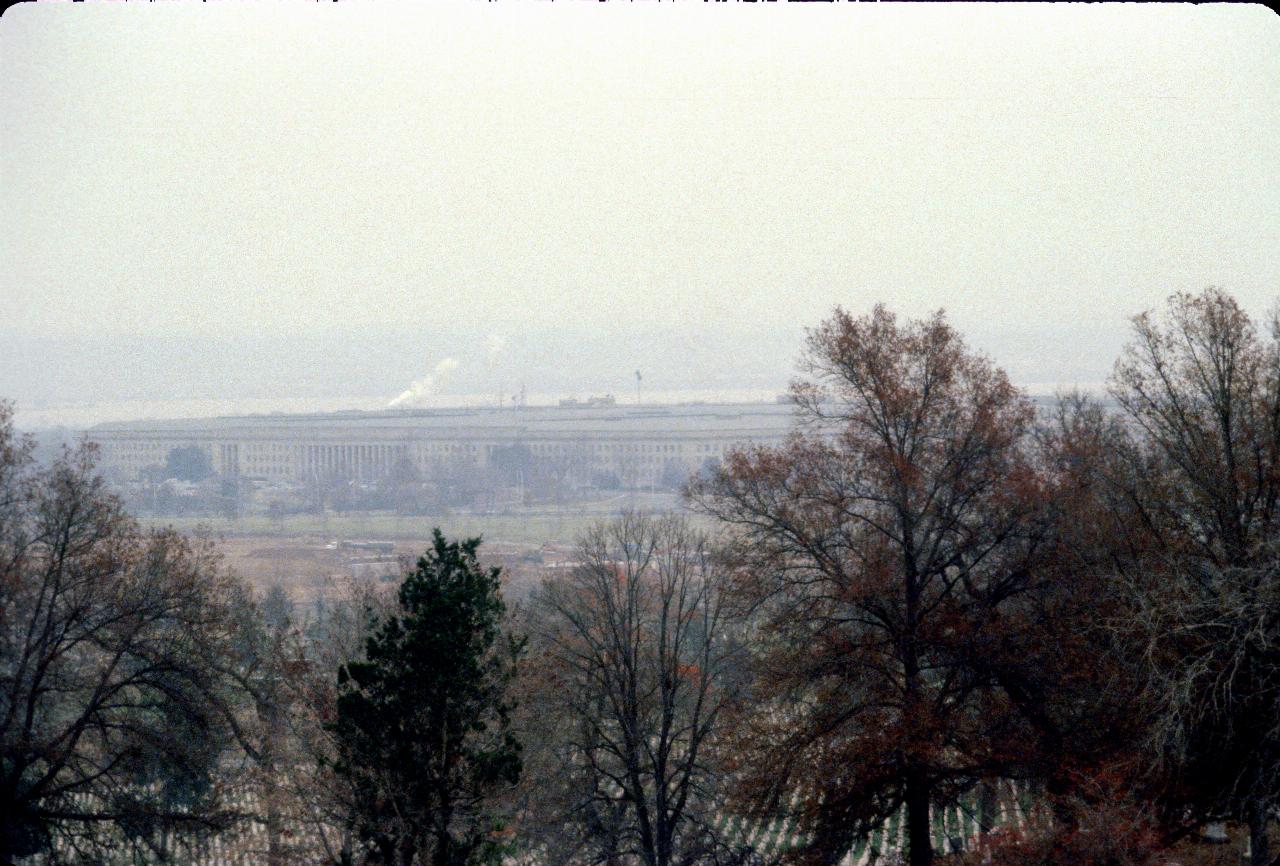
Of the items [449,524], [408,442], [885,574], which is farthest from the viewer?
[408,442]

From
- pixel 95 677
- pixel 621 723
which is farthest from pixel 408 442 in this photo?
pixel 95 677

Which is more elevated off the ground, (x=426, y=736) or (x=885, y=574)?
(x=885, y=574)

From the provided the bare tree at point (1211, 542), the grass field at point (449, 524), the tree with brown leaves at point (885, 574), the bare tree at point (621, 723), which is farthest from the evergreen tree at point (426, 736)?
the grass field at point (449, 524)

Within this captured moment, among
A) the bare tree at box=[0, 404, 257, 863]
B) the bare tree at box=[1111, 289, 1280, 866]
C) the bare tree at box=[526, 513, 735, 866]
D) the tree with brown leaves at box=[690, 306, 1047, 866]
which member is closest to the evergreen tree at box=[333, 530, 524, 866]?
the bare tree at box=[0, 404, 257, 863]

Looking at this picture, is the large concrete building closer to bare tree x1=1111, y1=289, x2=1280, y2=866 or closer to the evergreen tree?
bare tree x1=1111, y1=289, x2=1280, y2=866

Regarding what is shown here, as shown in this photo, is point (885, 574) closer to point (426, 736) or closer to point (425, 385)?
point (426, 736)

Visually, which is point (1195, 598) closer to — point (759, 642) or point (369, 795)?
point (759, 642)
